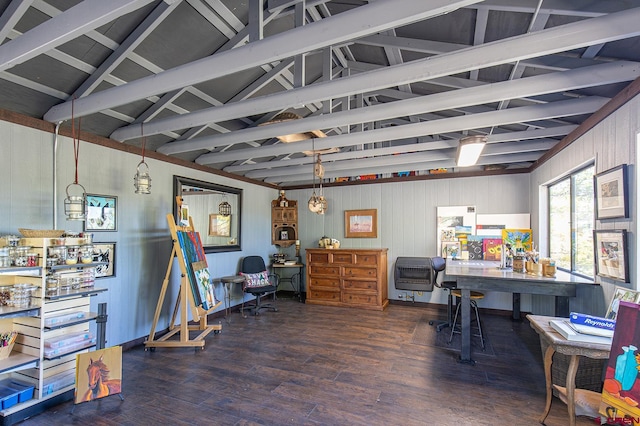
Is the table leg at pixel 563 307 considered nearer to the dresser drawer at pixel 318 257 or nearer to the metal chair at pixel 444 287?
the metal chair at pixel 444 287

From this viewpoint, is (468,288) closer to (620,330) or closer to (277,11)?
(620,330)

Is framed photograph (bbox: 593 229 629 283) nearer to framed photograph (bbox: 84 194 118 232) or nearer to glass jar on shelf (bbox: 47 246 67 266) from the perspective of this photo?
glass jar on shelf (bbox: 47 246 67 266)


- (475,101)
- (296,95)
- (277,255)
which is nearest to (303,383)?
(296,95)

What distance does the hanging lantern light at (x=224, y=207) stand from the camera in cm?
522

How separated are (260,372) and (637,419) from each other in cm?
274

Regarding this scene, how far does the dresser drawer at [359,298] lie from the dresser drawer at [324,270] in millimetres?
426

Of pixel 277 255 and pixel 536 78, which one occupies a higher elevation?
pixel 536 78

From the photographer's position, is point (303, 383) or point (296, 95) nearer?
point (296, 95)

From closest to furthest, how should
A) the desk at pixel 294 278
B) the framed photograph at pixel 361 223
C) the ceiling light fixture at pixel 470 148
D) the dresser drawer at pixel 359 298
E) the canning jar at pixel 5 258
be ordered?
the canning jar at pixel 5 258, the ceiling light fixture at pixel 470 148, the dresser drawer at pixel 359 298, the framed photograph at pixel 361 223, the desk at pixel 294 278

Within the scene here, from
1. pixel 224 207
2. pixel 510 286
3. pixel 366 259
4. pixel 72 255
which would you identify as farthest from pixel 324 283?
pixel 72 255

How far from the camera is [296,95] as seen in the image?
2467 millimetres

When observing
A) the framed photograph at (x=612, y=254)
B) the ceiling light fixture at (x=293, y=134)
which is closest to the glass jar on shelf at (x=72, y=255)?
the ceiling light fixture at (x=293, y=134)

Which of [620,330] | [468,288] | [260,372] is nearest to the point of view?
[620,330]

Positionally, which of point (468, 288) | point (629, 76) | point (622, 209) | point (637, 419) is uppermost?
point (629, 76)
